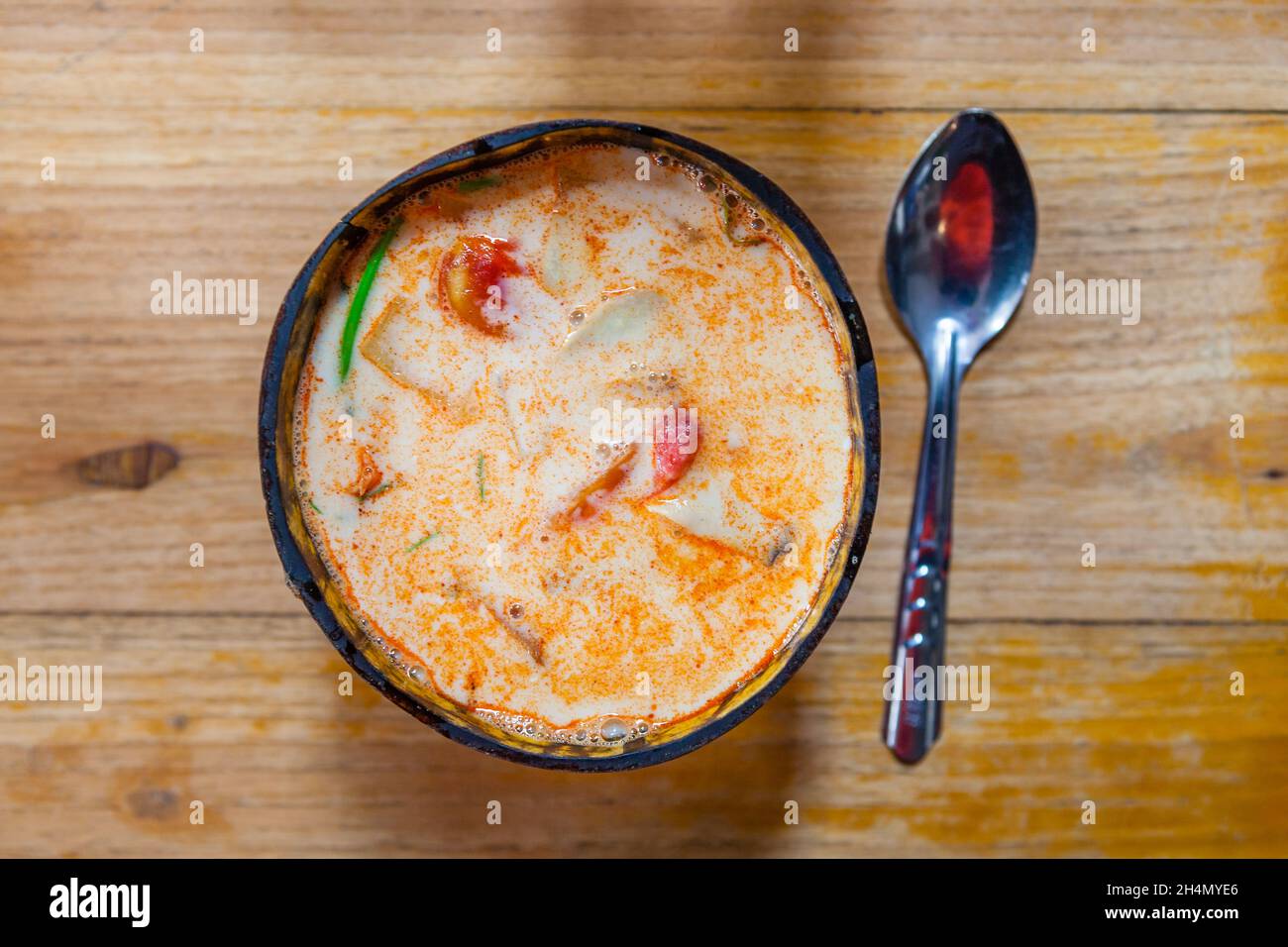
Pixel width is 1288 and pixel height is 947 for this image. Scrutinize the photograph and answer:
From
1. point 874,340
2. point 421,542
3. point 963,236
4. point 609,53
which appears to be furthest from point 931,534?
point 609,53

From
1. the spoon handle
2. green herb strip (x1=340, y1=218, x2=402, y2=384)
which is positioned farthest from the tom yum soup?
the spoon handle

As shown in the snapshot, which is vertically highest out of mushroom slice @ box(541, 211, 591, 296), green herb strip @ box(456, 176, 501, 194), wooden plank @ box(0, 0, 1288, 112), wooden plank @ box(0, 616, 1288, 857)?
wooden plank @ box(0, 0, 1288, 112)

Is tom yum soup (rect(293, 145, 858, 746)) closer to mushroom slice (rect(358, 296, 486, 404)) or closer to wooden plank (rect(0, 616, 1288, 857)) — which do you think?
mushroom slice (rect(358, 296, 486, 404))

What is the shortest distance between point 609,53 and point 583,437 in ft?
1.60

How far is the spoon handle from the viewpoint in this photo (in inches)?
41.4

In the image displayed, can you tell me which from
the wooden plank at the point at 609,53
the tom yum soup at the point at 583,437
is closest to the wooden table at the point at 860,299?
the wooden plank at the point at 609,53

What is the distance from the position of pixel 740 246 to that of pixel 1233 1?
0.71m

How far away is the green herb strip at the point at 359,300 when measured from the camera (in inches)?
34.5

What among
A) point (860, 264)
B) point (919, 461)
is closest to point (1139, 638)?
point (919, 461)

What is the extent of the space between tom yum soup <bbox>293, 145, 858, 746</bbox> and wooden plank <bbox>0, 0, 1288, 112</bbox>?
267mm

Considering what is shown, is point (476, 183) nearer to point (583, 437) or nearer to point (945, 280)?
point (583, 437)

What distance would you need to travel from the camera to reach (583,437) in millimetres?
869

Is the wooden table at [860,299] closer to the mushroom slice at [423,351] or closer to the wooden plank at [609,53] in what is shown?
the wooden plank at [609,53]
